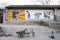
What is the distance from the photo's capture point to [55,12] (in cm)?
3334

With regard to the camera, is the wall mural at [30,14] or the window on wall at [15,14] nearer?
the wall mural at [30,14]

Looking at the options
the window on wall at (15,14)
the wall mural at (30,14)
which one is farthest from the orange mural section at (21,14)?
the window on wall at (15,14)

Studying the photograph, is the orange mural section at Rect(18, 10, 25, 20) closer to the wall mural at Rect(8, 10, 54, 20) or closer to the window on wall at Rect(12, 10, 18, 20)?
the wall mural at Rect(8, 10, 54, 20)

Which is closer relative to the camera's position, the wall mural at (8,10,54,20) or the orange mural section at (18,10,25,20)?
the wall mural at (8,10,54,20)

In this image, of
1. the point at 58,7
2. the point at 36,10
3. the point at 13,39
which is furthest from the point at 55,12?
the point at 13,39

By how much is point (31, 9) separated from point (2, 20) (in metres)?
6.44

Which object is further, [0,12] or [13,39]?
[0,12]

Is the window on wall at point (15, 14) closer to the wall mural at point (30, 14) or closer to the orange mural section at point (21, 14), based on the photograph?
the wall mural at point (30, 14)

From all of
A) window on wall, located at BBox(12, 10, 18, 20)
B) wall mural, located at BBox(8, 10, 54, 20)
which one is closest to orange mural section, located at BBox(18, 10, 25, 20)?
wall mural, located at BBox(8, 10, 54, 20)

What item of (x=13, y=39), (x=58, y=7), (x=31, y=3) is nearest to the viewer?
(x=13, y=39)

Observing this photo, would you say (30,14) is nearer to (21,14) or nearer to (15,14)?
(21,14)

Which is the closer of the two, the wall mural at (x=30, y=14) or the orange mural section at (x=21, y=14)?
the wall mural at (x=30, y=14)

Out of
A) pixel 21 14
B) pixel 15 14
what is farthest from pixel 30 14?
pixel 15 14

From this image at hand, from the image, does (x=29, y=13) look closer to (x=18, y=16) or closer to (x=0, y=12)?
(x=18, y=16)
